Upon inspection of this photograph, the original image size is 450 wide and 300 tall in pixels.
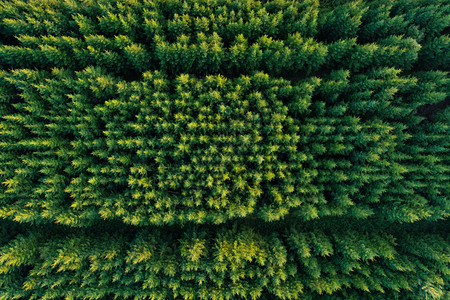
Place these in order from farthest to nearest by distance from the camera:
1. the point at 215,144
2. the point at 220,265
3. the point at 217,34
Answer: the point at 217,34
the point at 215,144
the point at 220,265

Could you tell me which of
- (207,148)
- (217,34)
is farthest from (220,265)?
(217,34)

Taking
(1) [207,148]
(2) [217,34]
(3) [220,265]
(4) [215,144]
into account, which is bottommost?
(3) [220,265]

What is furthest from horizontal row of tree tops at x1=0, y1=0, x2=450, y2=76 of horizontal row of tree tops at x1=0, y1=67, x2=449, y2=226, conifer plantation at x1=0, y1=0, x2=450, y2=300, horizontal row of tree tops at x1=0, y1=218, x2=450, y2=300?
horizontal row of tree tops at x1=0, y1=218, x2=450, y2=300

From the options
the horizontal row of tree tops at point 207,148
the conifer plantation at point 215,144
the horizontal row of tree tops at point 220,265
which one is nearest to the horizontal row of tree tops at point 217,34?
the conifer plantation at point 215,144

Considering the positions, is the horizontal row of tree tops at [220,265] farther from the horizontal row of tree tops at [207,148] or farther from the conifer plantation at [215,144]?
the horizontal row of tree tops at [207,148]

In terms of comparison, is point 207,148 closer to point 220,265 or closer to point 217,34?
point 220,265

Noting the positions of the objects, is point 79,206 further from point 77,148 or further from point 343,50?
point 343,50
